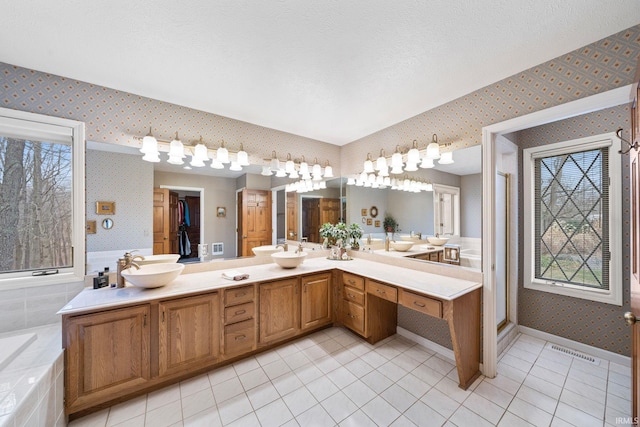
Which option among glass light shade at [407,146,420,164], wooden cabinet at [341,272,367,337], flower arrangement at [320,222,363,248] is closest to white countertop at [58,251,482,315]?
wooden cabinet at [341,272,367,337]

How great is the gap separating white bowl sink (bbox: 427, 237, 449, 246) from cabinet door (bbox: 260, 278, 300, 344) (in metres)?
1.58

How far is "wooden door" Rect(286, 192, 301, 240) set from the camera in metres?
3.30

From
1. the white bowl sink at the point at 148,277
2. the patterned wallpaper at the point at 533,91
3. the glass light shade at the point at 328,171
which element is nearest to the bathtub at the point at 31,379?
the white bowl sink at the point at 148,277

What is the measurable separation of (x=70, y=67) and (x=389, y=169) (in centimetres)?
314

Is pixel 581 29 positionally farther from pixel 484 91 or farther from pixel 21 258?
pixel 21 258

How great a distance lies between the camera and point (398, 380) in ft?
6.72

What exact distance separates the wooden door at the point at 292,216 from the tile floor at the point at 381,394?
143 centimetres

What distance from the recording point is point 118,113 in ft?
7.22

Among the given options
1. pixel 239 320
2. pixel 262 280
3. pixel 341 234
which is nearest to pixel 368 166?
pixel 341 234

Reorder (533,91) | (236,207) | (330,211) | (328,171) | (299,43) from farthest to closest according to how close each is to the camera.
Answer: (330,211)
(328,171)
(236,207)
(533,91)
(299,43)

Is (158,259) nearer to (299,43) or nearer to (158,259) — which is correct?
(158,259)

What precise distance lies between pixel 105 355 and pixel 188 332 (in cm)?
52

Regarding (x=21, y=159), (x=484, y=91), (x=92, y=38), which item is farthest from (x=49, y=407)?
(x=484, y=91)

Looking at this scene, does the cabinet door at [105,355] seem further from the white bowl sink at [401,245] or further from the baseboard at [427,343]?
the white bowl sink at [401,245]
